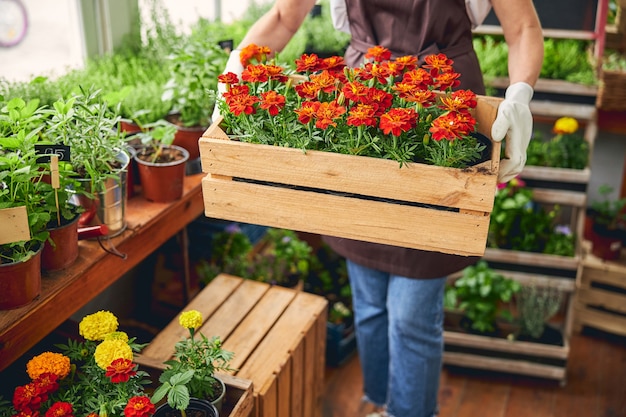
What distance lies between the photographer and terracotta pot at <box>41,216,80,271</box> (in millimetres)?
Result: 1699

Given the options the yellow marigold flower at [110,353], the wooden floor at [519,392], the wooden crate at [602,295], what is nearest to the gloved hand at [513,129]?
the yellow marigold flower at [110,353]

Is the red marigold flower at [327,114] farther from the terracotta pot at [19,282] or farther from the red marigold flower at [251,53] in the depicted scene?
the terracotta pot at [19,282]

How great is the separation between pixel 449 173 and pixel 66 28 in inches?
68.7

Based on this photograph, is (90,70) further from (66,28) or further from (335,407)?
(335,407)

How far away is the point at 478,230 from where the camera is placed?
1.45m

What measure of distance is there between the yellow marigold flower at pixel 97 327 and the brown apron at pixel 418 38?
81 centimetres

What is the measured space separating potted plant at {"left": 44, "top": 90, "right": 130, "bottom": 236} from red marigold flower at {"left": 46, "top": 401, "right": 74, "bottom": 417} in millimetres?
535

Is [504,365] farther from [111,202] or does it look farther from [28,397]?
[28,397]

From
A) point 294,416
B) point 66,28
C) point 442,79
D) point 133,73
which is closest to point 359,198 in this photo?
point 442,79

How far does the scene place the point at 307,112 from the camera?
145cm

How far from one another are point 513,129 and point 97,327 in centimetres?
101

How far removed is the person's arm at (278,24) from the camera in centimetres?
197

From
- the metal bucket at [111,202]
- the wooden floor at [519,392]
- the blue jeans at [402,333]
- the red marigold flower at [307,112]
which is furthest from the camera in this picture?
the wooden floor at [519,392]

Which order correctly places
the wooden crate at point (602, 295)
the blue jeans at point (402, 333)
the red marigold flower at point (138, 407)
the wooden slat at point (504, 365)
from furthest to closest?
the wooden crate at point (602, 295), the wooden slat at point (504, 365), the blue jeans at point (402, 333), the red marigold flower at point (138, 407)
